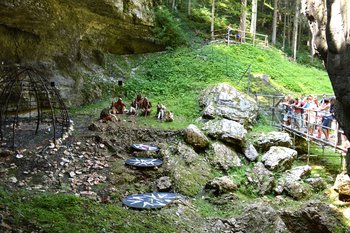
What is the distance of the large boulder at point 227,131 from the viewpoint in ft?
44.9

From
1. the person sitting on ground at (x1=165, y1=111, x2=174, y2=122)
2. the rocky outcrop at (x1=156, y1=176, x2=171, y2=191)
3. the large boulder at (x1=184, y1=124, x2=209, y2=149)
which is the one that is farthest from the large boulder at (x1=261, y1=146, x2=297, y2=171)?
the rocky outcrop at (x1=156, y1=176, x2=171, y2=191)

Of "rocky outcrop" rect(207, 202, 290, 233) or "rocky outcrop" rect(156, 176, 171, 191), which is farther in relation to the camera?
"rocky outcrop" rect(156, 176, 171, 191)

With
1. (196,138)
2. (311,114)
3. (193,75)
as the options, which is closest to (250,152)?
(196,138)

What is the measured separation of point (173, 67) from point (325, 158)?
10.8m

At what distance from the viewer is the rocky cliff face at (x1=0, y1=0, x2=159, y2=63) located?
14102 millimetres

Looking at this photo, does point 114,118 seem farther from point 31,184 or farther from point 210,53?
point 210,53

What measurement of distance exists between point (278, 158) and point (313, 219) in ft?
11.5

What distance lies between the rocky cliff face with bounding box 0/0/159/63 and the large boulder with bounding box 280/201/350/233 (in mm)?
10492

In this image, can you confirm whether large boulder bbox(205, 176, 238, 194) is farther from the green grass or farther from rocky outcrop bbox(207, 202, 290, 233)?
the green grass

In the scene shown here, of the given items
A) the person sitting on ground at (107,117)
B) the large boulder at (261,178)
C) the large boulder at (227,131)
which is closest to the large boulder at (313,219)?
the large boulder at (261,178)

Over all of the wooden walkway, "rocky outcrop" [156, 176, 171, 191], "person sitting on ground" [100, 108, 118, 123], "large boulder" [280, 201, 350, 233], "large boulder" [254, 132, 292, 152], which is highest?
"person sitting on ground" [100, 108, 118, 123]

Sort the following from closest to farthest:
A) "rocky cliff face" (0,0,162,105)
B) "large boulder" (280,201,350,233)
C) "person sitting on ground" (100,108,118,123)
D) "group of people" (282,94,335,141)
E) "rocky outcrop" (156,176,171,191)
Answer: "large boulder" (280,201,350,233), "rocky outcrop" (156,176,171,191), "group of people" (282,94,335,141), "person sitting on ground" (100,108,118,123), "rocky cliff face" (0,0,162,105)

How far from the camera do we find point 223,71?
21.4m

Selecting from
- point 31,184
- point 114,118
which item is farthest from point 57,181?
point 114,118
